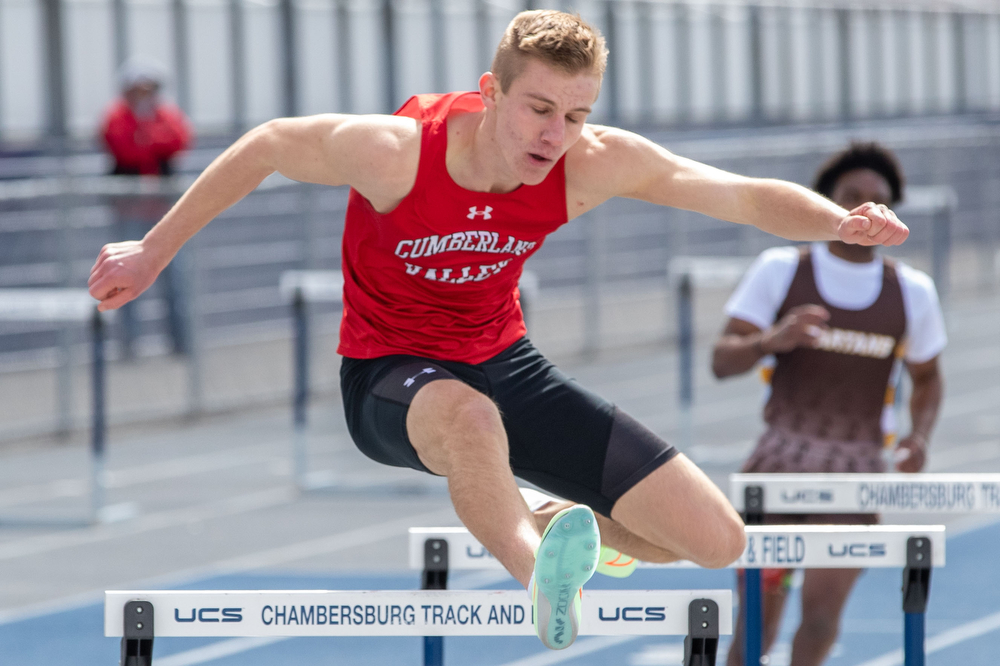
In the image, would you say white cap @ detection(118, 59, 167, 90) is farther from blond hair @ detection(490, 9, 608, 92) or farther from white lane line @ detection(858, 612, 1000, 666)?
blond hair @ detection(490, 9, 608, 92)

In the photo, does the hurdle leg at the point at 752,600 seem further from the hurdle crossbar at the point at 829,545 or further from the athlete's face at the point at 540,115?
the athlete's face at the point at 540,115

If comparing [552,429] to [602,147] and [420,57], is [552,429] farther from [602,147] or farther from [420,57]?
[420,57]

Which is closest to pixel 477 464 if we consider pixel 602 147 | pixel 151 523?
pixel 602 147

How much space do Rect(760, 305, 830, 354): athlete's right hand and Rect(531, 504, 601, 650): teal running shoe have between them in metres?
1.73

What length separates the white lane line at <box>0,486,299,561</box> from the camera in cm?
764

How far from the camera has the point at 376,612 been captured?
11.1 feet

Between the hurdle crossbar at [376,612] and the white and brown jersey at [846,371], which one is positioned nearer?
the hurdle crossbar at [376,612]

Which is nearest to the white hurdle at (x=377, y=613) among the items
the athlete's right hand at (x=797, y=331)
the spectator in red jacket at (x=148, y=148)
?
the athlete's right hand at (x=797, y=331)

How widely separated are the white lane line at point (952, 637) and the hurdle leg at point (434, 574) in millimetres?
2324

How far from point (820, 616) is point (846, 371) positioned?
77 cm

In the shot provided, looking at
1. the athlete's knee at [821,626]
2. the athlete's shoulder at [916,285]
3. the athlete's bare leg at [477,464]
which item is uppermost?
the athlete's shoulder at [916,285]

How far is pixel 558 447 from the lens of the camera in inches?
154

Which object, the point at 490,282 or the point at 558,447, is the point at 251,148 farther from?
the point at 558,447

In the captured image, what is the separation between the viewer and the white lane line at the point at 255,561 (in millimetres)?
6625
